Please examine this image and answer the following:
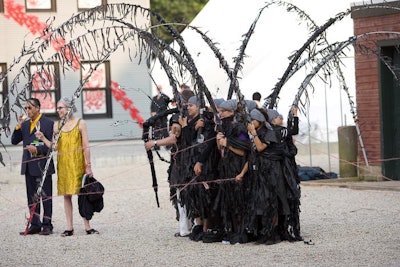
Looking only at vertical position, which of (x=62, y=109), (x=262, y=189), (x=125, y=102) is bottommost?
(x=262, y=189)

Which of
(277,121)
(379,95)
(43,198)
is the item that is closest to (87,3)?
(379,95)

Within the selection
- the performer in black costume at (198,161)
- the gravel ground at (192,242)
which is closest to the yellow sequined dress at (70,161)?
the gravel ground at (192,242)

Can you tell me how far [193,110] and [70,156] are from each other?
5.39ft

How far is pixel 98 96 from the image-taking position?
3228 cm

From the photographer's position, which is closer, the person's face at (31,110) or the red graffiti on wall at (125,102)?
the person's face at (31,110)

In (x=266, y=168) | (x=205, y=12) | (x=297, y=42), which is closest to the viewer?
(x=266, y=168)

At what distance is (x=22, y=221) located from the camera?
49.5 ft

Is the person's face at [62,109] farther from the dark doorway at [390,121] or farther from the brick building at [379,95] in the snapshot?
the dark doorway at [390,121]

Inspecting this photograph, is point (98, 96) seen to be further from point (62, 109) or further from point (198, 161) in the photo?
point (198, 161)

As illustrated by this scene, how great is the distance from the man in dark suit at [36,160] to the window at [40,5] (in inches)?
714

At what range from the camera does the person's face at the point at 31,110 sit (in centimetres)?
1362

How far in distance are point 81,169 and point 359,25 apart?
23.4 ft

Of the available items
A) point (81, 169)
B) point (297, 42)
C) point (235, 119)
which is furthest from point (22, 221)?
point (297, 42)

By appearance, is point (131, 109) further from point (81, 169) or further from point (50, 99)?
point (81, 169)
